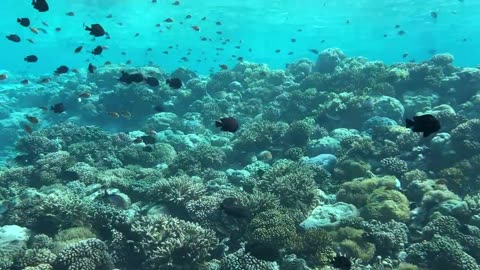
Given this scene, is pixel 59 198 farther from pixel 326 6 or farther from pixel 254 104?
pixel 326 6

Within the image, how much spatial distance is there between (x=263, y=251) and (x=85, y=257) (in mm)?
3852

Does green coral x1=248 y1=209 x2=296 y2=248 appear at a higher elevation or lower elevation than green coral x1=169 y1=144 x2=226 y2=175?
higher

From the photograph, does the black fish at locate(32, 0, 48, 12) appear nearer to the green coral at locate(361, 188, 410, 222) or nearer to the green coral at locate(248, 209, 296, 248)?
the green coral at locate(248, 209, 296, 248)

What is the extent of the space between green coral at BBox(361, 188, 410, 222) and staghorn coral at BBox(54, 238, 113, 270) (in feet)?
21.8

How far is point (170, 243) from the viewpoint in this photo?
807 centimetres

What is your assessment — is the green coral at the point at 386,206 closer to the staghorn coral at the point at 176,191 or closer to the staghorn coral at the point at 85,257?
the staghorn coral at the point at 176,191

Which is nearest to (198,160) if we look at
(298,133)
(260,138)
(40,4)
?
(260,138)

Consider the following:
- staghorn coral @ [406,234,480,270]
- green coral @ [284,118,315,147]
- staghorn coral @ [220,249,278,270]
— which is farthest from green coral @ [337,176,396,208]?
green coral @ [284,118,315,147]

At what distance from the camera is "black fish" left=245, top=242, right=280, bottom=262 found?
7.82 meters

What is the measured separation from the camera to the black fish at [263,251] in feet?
25.7

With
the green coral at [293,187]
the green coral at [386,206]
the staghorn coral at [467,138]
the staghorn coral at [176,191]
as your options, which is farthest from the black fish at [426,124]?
the staghorn coral at [467,138]

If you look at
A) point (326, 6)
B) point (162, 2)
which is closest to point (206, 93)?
point (162, 2)

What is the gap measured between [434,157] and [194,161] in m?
8.98

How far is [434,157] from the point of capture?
12812mm
